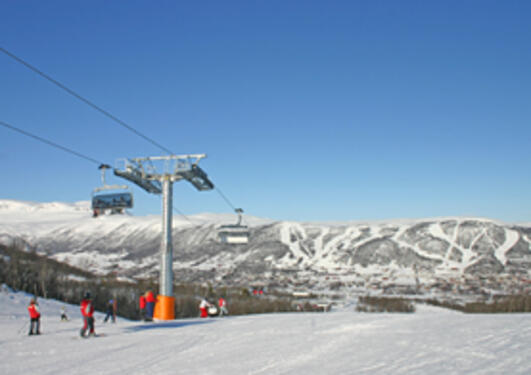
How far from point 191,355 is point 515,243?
2558 inches

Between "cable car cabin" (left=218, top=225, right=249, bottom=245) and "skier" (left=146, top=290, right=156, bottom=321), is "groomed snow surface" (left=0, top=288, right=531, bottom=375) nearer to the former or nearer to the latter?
"skier" (left=146, top=290, right=156, bottom=321)

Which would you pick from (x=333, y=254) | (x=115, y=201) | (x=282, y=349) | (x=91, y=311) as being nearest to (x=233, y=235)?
(x=115, y=201)

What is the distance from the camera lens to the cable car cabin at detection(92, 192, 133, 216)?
76.4 ft

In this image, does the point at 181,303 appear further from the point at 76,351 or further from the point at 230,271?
the point at 230,271

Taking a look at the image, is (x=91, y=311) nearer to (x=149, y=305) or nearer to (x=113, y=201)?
(x=149, y=305)

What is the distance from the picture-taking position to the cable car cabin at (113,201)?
917 inches

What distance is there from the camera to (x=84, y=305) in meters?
13.2

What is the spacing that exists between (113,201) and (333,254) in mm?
49472

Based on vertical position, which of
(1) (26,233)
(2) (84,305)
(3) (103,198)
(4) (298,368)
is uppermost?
(1) (26,233)

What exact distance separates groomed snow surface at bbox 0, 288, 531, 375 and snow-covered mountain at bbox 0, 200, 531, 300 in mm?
34201

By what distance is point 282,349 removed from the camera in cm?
1066

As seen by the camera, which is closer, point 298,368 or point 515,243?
point 298,368

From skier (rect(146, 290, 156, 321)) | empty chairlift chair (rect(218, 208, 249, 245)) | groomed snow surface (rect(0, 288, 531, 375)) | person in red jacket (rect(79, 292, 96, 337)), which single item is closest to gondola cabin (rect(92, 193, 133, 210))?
skier (rect(146, 290, 156, 321))

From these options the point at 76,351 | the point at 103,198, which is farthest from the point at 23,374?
the point at 103,198
